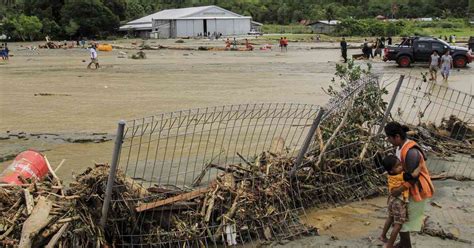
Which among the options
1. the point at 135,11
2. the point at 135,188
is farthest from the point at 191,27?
the point at 135,188

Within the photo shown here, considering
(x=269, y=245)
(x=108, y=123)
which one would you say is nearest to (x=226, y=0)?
(x=108, y=123)

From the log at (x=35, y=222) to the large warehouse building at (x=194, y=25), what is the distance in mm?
87622

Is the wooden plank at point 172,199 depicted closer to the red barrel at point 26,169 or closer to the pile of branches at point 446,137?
the red barrel at point 26,169

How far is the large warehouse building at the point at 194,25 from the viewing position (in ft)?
304

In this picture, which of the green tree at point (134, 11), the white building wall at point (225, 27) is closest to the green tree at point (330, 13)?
the white building wall at point (225, 27)

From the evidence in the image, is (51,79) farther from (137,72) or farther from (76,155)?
(76,155)

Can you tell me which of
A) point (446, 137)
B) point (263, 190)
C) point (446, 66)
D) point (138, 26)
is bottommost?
point (138, 26)

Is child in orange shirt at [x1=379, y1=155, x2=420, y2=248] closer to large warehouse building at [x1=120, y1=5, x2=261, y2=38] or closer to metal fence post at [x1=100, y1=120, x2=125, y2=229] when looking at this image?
metal fence post at [x1=100, y1=120, x2=125, y2=229]

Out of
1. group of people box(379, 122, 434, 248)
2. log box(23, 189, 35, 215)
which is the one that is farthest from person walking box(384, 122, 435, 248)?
log box(23, 189, 35, 215)

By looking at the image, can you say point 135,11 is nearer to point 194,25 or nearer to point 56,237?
point 194,25

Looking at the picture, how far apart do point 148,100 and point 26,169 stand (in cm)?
1199

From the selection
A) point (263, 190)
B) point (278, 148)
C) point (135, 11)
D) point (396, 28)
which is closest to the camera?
point (263, 190)

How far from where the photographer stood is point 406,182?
523 centimetres

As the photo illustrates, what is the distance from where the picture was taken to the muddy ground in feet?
23.2
